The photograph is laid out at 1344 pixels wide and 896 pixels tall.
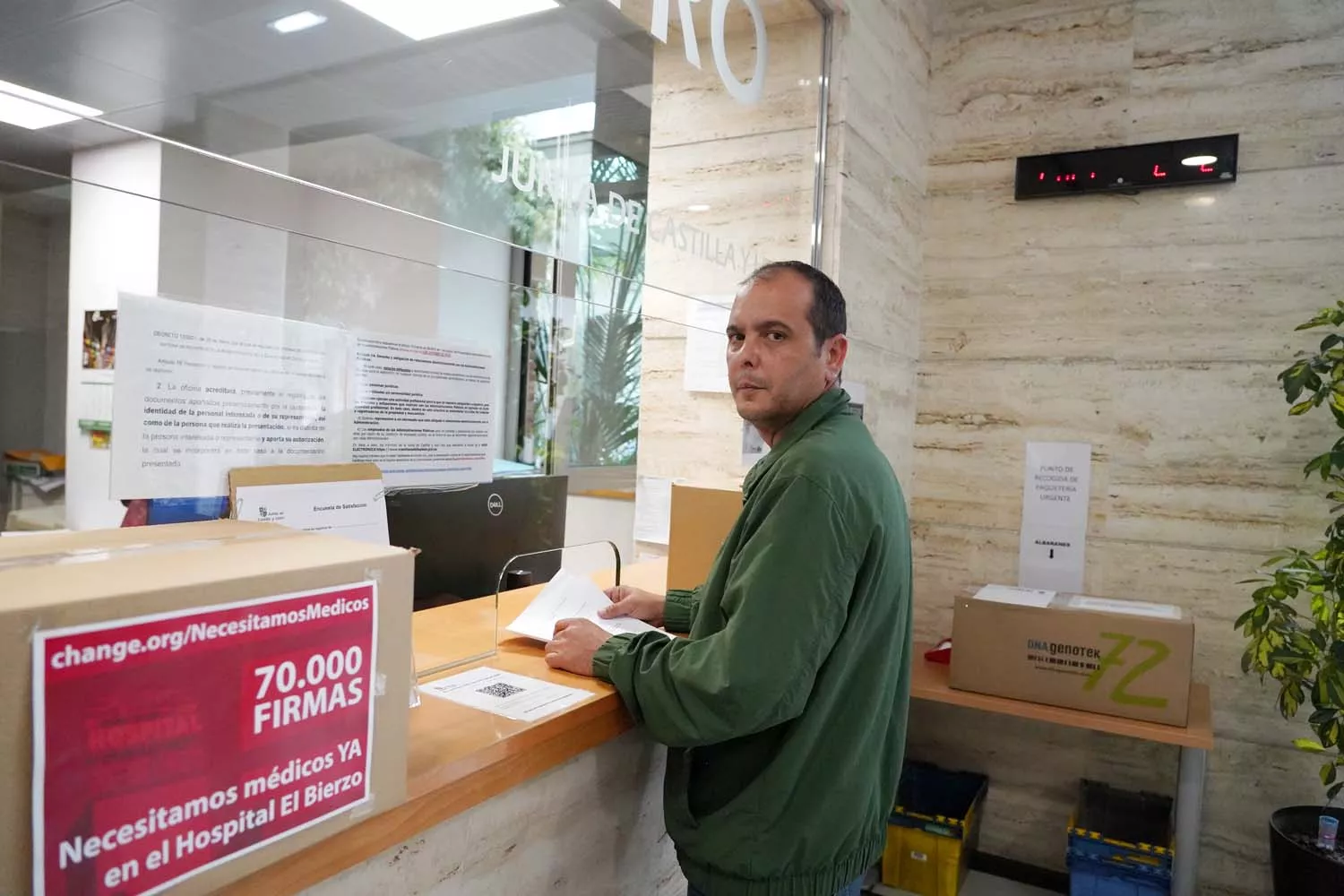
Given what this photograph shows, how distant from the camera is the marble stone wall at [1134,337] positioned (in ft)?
8.50

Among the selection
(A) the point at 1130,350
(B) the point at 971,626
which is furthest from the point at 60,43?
(A) the point at 1130,350

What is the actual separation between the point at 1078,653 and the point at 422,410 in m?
1.85

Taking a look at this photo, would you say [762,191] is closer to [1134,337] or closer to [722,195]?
[722,195]

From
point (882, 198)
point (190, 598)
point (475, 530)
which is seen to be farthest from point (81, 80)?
point (882, 198)

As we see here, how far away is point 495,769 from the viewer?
3.22ft

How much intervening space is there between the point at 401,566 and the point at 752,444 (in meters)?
1.68

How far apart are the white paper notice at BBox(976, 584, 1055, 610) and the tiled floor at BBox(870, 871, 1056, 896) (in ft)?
3.27

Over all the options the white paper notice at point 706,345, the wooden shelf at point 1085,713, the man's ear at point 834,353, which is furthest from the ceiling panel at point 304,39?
the wooden shelf at point 1085,713

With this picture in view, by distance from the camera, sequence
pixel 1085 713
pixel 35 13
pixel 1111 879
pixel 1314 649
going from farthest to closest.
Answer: pixel 1111 879 → pixel 1085 713 → pixel 1314 649 → pixel 35 13

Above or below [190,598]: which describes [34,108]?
above

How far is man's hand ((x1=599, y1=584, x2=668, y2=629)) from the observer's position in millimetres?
1565

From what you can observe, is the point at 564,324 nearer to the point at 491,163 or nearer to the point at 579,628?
the point at 491,163

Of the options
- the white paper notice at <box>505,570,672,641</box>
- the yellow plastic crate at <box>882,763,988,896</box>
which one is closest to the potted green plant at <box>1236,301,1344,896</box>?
the yellow plastic crate at <box>882,763,988,896</box>

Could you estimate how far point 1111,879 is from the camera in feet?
7.89
